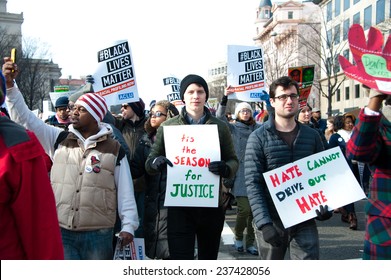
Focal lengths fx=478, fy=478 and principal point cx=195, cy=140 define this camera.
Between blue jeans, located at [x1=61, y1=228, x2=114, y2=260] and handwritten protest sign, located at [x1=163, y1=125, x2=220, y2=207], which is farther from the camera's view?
handwritten protest sign, located at [x1=163, y1=125, x2=220, y2=207]

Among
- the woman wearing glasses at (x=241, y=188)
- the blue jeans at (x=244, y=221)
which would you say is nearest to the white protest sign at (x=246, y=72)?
the woman wearing glasses at (x=241, y=188)

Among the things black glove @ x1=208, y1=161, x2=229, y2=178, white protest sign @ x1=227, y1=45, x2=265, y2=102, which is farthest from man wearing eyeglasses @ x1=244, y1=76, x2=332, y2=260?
white protest sign @ x1=227, y1=45, x2=265, y2=102

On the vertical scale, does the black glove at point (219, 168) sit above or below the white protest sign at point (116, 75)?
below

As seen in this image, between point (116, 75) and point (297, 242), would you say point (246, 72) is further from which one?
point (297, 242)

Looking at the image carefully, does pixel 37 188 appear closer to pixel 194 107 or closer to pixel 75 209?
pixel 75 209

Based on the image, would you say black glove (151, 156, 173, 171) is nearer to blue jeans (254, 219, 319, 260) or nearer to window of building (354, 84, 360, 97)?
blue jeans (254, 219, 319, 260)

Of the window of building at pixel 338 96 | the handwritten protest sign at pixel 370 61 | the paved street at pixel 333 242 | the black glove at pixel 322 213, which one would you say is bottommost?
the paved street at pixel 333 242

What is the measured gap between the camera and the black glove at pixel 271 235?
3.54 meters

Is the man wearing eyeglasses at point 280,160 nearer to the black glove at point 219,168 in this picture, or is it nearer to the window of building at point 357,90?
the black glove at point 219,168

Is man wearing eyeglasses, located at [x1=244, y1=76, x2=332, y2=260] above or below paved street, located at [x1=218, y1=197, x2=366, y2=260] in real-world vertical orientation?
above

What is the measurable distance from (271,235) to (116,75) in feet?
14.3

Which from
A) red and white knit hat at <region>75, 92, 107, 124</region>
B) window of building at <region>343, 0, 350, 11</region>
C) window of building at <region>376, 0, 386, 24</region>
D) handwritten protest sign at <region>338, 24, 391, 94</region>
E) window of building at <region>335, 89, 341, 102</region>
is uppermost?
→ window of building at <region>343, 0, 350, 11</region>

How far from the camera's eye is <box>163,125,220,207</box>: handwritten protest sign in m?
4.12

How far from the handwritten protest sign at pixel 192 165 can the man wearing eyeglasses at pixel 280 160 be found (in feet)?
1.41
